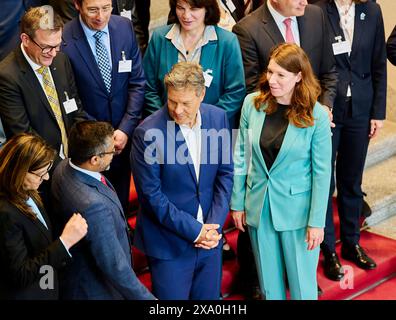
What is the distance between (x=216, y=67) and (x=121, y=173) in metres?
0.85

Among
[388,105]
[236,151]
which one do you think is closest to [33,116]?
[236,151]

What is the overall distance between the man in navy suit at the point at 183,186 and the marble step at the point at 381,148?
2.43 metres

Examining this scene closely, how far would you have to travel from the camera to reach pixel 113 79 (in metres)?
4.55

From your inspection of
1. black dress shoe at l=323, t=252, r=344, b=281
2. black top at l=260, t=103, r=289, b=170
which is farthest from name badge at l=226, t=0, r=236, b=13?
black dress shoe at l=323, t=252, r=344, b=281

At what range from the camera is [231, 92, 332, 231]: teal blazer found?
13.8ft

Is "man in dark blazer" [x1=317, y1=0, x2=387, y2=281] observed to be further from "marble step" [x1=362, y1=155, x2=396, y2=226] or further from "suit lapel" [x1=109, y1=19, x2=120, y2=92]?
"suit lapel" [x1=109, y1=19, x2=120, y2=92]

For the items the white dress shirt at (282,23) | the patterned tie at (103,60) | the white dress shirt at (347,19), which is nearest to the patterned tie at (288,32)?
the white dress shirt at (282,23)

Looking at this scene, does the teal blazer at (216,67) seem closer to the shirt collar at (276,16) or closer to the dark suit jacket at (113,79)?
the dark suit jacket at (113,79)

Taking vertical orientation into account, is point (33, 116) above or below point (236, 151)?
above

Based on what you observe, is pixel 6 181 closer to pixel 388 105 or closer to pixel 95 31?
pixel 95 31

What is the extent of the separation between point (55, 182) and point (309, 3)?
2.30 metres

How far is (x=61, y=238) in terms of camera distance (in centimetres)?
345

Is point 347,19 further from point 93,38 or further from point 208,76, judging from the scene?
point 93,38

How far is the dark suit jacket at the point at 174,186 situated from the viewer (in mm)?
3945
